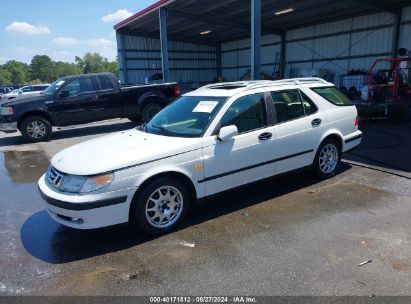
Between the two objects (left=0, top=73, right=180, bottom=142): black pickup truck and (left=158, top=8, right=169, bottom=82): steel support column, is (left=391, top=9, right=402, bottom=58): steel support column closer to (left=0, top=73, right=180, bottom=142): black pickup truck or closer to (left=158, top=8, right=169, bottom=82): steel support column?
(left=158, top=8, right=169, bottom=82): steel support column

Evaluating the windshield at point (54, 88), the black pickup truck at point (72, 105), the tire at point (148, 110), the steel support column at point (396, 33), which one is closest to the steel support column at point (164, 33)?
the tire at point (148, 110)

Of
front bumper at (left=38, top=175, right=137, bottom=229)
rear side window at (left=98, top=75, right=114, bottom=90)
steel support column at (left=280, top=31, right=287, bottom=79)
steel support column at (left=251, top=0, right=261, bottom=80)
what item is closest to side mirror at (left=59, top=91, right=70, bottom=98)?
rear side window at (left=98, top=75, right=114, bottom=90)

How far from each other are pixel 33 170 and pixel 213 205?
4487mm

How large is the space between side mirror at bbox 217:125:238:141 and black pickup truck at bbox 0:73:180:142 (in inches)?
300

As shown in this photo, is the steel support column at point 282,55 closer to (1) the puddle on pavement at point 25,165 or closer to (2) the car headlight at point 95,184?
(1) the puddle on pavement at point 25,165

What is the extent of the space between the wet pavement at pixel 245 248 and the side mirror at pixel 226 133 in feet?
3.39

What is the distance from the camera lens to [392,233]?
3.79 metres

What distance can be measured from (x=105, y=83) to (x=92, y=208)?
8242 millimetres

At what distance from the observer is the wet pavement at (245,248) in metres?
3.02

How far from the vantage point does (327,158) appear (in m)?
5.54

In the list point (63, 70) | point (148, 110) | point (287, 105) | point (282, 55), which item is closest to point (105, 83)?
point (148, 110)

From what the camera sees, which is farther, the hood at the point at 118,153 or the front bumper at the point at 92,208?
the hood at the point at 118,153

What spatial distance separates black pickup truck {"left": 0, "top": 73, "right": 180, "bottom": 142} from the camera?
32.9 ft

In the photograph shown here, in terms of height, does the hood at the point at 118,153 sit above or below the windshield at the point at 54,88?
below
